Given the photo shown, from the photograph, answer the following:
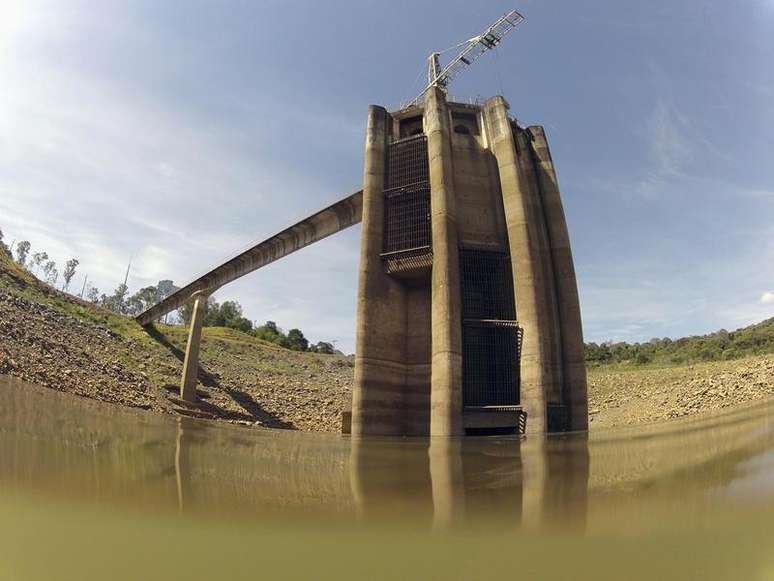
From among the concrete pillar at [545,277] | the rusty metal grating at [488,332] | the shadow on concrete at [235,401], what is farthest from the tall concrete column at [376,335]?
the shadow on concrete at [235,401]

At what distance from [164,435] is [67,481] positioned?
6.01 metres

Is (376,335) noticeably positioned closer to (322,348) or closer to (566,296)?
(566,296)

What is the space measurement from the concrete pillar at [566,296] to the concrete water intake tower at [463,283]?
2.1 inches

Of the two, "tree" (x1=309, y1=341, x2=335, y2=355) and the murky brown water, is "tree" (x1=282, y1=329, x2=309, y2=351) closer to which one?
"tree" (x1=309, y1=341, x2=335, y2=355)

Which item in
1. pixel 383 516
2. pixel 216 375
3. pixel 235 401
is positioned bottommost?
pixel 235 401

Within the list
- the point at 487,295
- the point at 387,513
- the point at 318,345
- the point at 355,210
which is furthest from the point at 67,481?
the point at 318,345

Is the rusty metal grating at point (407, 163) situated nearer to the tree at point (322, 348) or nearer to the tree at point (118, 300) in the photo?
the tree at point (322, 348)

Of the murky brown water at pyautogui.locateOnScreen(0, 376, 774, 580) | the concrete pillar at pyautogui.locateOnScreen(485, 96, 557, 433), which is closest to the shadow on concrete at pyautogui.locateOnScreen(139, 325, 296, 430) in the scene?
the concrete pillar at pyautogui.locateOnScreen(485, 96, 557, 433)

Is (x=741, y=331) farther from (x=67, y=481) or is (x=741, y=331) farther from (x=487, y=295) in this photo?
(x=67, y=481)

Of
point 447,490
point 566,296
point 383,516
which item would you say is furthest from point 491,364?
point 383,516

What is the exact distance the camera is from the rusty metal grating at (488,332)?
1741 cm

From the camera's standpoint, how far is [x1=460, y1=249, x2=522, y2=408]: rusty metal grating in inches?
685

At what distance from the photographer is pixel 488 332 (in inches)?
710

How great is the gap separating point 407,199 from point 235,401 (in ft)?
57.9
